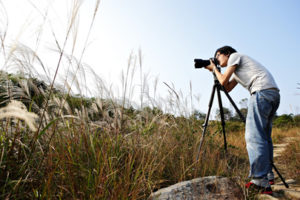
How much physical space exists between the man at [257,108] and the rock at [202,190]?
299 millimetres

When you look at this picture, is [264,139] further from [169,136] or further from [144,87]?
[144,87]

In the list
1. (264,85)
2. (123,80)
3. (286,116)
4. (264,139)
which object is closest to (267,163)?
(264,139)

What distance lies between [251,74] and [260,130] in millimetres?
797

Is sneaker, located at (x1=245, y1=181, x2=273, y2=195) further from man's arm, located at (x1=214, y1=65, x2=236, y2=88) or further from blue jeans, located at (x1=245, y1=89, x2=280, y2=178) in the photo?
man's arm, located at (x1=214, y1=65, x2=236, y2=88)

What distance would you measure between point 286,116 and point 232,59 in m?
13.5

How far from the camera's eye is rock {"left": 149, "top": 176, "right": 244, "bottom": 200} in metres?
1.97

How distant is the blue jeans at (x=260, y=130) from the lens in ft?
8.30

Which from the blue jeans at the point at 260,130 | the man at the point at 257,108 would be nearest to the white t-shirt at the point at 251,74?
the man at the point at 257,108

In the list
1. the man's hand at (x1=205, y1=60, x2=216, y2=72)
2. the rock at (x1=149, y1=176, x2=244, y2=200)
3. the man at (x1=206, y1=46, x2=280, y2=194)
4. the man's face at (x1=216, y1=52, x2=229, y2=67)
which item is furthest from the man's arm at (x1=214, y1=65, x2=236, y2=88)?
the rock at (x1=149, y1=176, x2=244, y2=200)

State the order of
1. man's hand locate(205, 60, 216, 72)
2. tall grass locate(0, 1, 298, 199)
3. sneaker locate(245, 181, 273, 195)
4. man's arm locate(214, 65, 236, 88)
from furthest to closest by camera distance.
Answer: man's hand locate(205, 60, 216, 72), man's arm locate(214, 65, 236, 88), sneaker locate(245, 181, 273, 195), tall grass locate(0, 1, 298, 199)

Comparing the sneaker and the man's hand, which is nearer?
the sneaker

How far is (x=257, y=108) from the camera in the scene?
2.63 metres

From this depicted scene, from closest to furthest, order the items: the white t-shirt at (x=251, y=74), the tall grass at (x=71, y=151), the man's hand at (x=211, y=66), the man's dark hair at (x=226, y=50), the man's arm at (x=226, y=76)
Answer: the tall grass at (x=71, y=151), the white t-shirt at (x=251, y=74), the man's arm at (x=226, y=76), the man's hand at (x=211, y=66), the man's dark hair at (x=226, y=50)

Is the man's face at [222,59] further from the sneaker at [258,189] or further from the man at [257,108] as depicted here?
the sneaker at [258,189]
